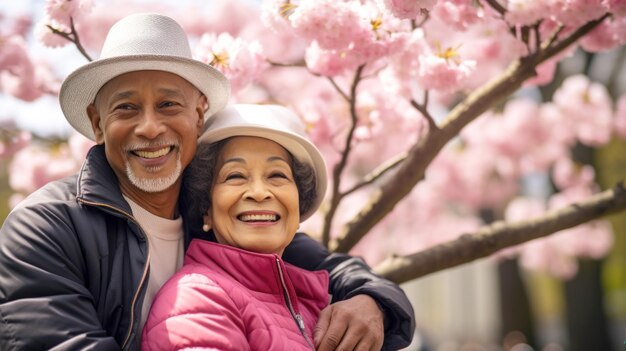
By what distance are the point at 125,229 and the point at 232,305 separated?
473 millimetres

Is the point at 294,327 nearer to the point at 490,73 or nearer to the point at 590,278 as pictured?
the point at 490,73

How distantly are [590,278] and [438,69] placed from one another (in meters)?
7.42

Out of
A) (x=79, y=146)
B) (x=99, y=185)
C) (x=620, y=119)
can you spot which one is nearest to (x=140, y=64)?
(x=99, y=185)

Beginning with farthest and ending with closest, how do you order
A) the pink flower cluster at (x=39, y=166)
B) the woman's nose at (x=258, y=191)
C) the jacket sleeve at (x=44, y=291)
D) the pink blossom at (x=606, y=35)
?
1. the pink flower cluster at (x=39, y=166)
2. the pink blossom at (x=606, y=35)
3. the woman's nose at (x=258, y=191)
4. the jacket sleeve at (x=44, y=291)

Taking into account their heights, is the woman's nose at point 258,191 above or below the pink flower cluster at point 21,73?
below

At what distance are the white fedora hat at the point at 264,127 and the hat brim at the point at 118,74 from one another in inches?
4.2

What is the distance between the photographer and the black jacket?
2.24 metres

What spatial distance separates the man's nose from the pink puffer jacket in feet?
1.33

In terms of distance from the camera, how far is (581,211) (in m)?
4.03

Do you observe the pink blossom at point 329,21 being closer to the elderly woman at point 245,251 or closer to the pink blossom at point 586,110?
the elderly woman at point 245,251

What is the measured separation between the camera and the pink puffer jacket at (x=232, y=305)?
2.32m

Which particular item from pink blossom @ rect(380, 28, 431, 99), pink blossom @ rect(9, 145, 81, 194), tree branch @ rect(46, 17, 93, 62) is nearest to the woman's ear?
tree branch @ rect(46, 17, 93, 62)

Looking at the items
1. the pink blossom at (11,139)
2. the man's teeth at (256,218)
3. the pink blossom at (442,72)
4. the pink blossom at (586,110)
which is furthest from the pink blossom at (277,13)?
the pink blossom at (586,110)

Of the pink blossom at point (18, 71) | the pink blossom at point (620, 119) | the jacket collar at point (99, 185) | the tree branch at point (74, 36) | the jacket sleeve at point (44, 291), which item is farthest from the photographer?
the pink blossom at point (620, 119)
